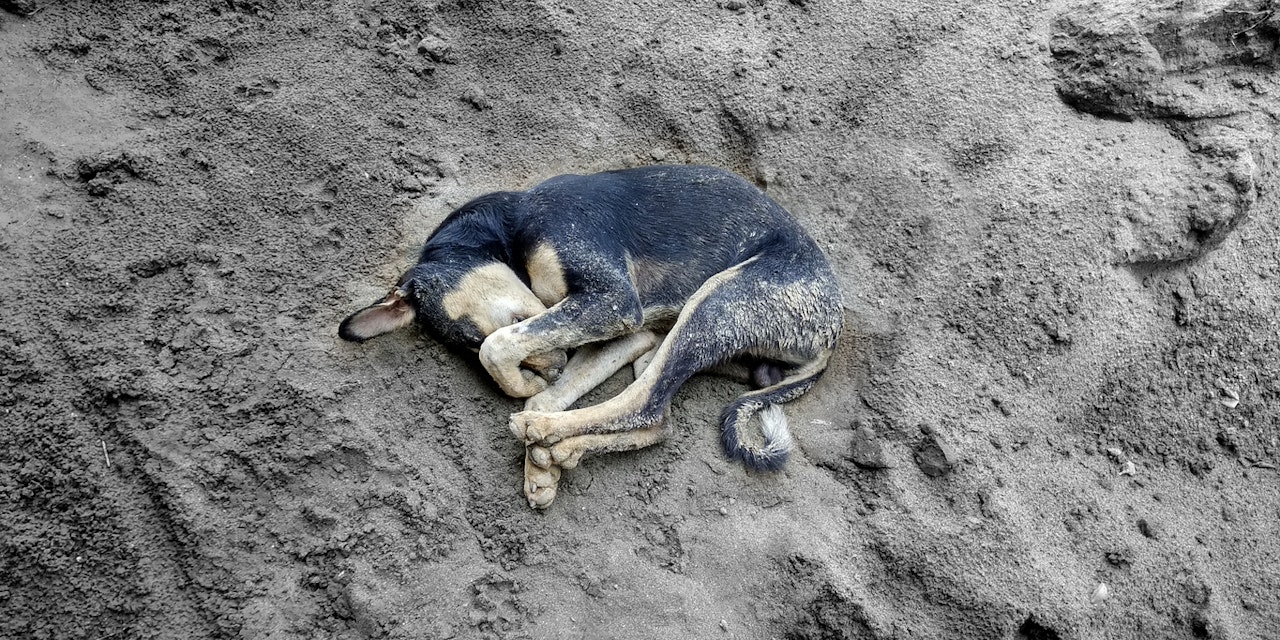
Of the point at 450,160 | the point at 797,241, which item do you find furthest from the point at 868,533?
the point at 450,160

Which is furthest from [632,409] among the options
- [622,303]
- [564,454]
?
[622,303]

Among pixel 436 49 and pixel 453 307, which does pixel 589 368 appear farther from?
pixel 436 49

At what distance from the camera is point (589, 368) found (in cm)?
343

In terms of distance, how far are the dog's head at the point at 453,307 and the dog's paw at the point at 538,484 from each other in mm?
429

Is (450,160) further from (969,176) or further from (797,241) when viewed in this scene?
(969,176)

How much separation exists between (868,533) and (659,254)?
1446 mm

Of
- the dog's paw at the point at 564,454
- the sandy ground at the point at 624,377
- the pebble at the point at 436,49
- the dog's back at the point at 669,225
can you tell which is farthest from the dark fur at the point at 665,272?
the pebble at the point at 436,49

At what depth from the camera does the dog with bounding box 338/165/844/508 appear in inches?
124

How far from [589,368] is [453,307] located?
0.63m

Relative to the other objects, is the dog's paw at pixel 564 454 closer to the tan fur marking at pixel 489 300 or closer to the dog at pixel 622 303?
the dog at pixel 622 303

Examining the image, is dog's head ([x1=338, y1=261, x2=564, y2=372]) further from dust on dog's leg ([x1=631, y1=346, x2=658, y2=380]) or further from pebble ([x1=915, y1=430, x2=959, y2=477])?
pebble ([x1=915, y1=430, x2=959, y2=477])

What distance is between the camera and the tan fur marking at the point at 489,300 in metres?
3.24

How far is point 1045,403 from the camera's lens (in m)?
3.46

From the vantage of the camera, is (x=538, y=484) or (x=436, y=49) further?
(x=436, y=49)
